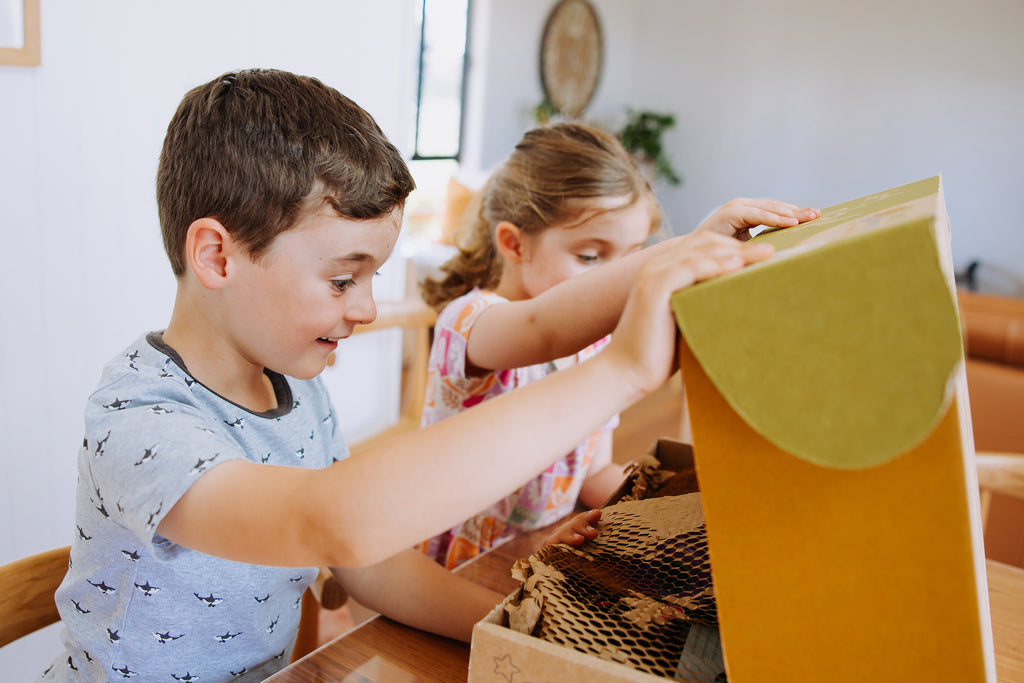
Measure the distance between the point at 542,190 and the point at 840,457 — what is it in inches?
36.2

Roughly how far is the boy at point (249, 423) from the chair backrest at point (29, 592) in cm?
6

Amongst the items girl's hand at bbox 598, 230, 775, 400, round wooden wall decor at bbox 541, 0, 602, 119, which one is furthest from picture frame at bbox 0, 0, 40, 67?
round wooden wall decor at bbox 541, 0, 602, 119

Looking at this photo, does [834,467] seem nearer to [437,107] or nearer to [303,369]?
[303,369]

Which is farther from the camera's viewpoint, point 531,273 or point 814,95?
point 814,95

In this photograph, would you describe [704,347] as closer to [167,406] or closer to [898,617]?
[898,617]

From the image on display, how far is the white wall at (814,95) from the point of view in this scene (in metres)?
5.44

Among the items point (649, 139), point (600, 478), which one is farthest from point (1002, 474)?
point (649, 139)

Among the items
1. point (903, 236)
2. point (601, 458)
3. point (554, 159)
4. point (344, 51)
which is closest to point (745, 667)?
point (903, 236)

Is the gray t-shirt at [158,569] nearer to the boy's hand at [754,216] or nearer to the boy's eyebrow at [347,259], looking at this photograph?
the boy's eyebrow at [347,259]

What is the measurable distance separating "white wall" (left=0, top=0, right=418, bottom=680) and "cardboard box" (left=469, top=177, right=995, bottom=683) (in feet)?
5.02

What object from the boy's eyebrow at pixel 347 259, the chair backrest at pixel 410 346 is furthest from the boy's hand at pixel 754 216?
the chair backrest at pixel 410 346

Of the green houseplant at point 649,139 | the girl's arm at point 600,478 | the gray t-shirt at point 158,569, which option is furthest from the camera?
the green houseplant at point 649,139

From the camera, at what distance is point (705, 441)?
16.4 inches

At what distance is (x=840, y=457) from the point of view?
1.16ft
